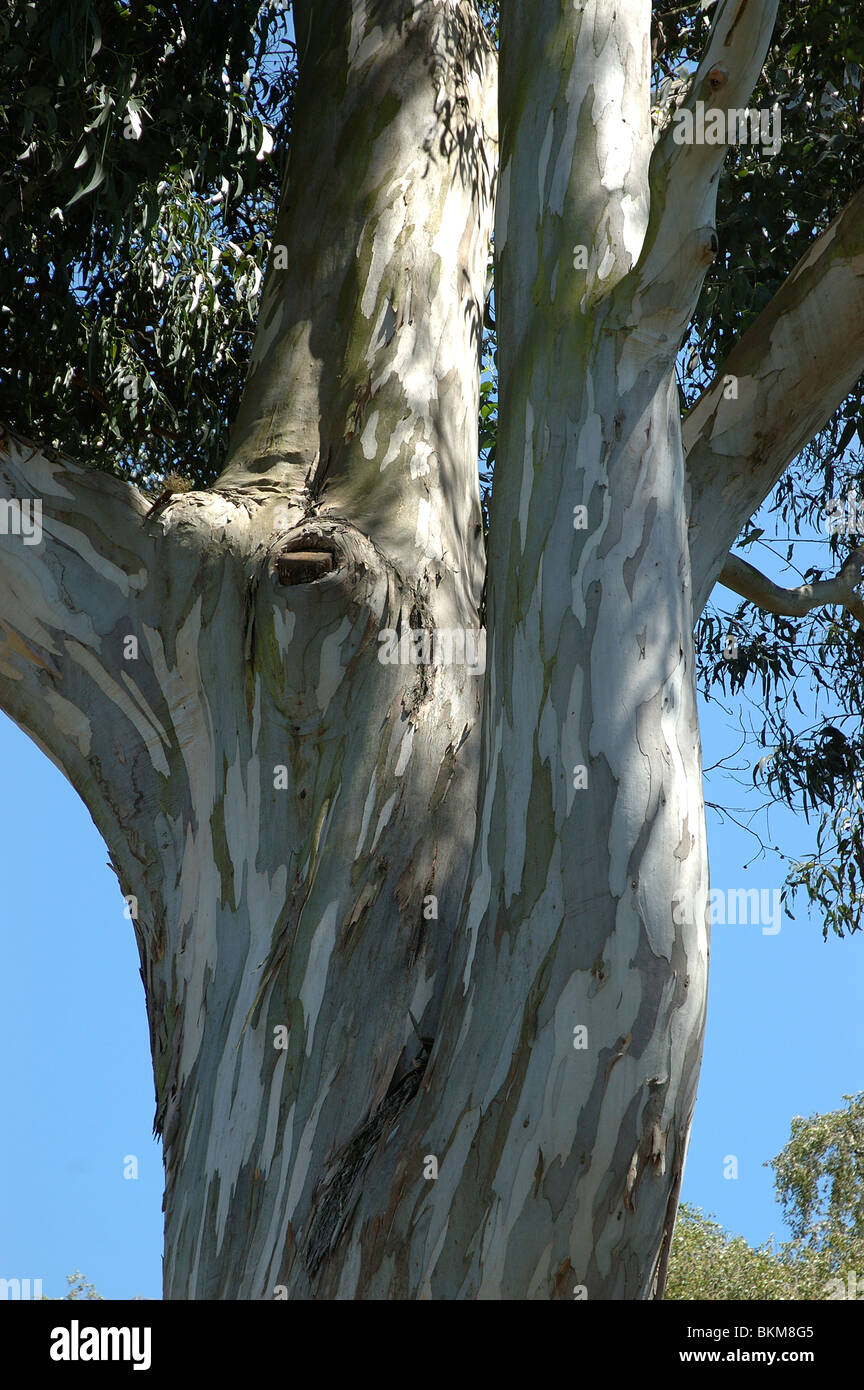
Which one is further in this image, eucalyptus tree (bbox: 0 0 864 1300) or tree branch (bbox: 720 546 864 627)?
tree branch (bbox: 720 546 864 627)

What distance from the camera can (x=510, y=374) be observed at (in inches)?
83.3

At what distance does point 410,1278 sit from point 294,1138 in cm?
31

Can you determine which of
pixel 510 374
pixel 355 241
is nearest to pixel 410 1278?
pixel 510 374

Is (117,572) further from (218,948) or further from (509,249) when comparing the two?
(509,249)

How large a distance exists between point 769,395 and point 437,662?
2.73 feet

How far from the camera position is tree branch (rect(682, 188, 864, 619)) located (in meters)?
2.39

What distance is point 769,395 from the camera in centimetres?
246

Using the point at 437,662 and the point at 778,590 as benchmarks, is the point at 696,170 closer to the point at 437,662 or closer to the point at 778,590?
the point at 437,662

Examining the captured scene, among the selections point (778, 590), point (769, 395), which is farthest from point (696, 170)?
point (778, 590)

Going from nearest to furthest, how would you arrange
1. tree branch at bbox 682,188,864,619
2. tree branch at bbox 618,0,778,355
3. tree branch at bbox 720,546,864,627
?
tree branch at bbox 618,0,778,355, tree branch at bbox 682,188,864,619, tree branch at bbox 720,546,864,627

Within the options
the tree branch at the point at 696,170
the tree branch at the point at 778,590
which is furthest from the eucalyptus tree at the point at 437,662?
the tree branch at the point at 778,590

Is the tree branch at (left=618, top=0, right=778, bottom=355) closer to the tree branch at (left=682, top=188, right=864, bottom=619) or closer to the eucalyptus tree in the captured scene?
the eucalyptus tree

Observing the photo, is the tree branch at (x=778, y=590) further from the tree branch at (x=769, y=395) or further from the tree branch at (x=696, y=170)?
the tree branch at (x=696, y=170)

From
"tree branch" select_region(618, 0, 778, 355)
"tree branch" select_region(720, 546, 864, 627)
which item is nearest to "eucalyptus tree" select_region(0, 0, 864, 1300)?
"tree branch" select_region(618, 0, 778, 355)
